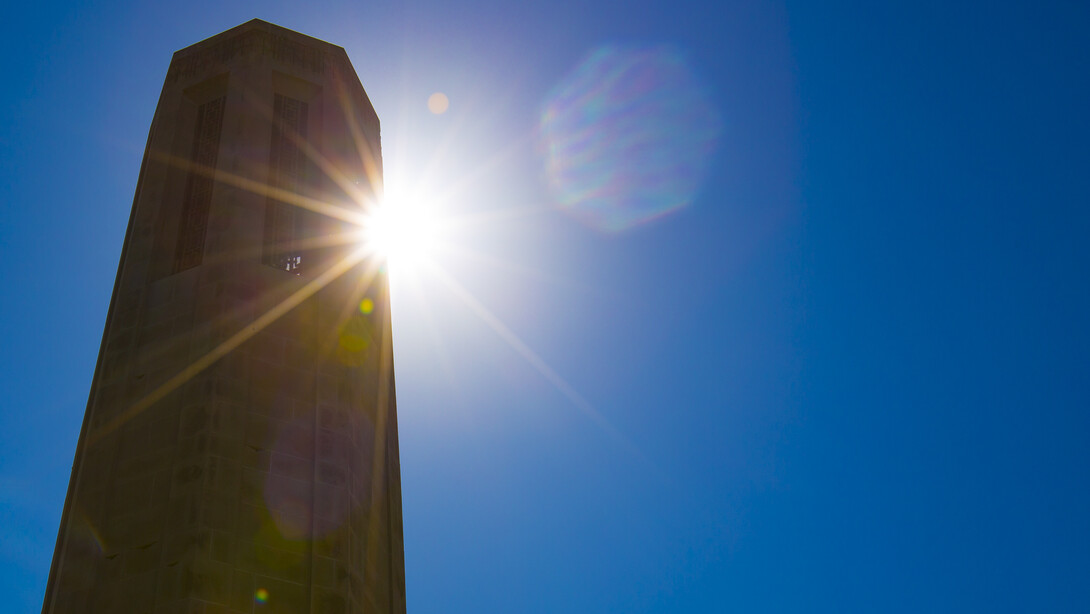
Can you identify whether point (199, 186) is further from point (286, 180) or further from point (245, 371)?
point (245, 371)

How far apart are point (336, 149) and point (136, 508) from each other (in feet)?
34.6

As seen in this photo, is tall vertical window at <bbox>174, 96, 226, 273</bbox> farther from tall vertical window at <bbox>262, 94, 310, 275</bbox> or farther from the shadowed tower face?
tall vertical window at <bbox>262, 94, 310, 275</bbox>

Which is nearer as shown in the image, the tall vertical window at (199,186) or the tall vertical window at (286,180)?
the tall vertical window at (199,186)

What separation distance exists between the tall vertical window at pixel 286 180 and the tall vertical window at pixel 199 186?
4.48 ft

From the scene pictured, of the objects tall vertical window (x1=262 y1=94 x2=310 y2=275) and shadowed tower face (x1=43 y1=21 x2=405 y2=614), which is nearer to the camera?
shadowed tower face (x1=43 y1=21 x2=405 y2=614)

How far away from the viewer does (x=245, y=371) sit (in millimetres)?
19250

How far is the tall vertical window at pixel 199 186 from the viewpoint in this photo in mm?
21594

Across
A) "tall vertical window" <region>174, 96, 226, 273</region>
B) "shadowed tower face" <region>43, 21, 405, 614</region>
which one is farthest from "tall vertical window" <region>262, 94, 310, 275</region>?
"tall vertical window" <region>174, 96, 226, 273</region>

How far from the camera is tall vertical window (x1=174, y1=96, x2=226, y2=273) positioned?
70.8ft

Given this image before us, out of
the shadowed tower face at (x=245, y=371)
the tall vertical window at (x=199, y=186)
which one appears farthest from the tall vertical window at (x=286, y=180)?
the tall vertical window at (x=199, y=186)

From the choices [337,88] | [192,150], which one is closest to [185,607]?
[192,150]

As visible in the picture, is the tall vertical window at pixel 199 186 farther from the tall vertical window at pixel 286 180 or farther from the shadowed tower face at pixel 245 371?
the tall vertical window at pixel 286 180

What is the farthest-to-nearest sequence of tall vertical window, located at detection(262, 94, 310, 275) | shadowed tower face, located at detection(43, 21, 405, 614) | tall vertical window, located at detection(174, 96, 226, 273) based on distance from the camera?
tall vertical window, located at detection(262, 94, 310, 275), tall vertical window, located at detection(174, 96, 226, 273), shadowed tower face, located at detection(43, 21, 405, 614)

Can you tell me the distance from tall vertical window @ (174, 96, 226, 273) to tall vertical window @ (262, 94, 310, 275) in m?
1.36
